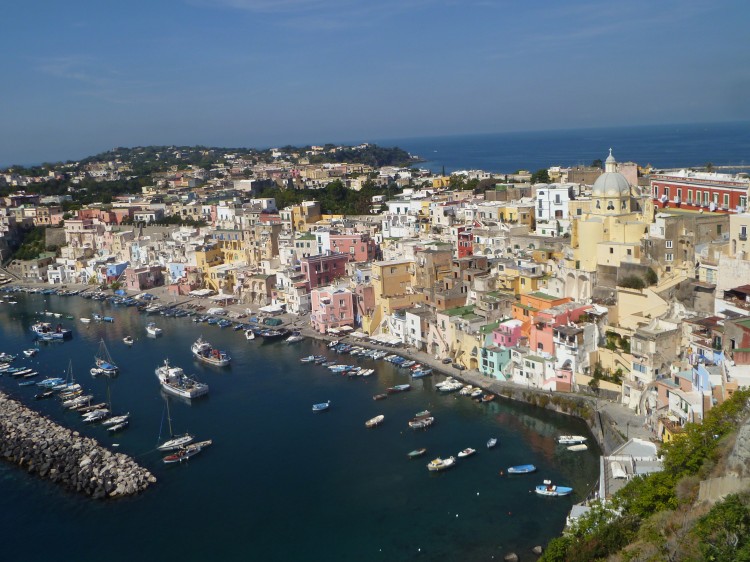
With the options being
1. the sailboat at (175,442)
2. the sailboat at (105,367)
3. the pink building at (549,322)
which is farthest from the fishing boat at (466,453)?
the sailboat at (105,367)

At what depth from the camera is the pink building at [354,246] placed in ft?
108

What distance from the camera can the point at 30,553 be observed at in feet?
47.6

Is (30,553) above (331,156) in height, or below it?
below

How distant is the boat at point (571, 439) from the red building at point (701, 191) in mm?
10447

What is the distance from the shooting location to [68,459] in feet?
57.2

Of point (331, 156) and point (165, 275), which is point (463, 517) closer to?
point (165, 275)

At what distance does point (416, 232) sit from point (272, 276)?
7.23m

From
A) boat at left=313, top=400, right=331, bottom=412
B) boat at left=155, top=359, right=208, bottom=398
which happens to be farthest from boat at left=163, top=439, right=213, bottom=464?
boat at left=155, top=359, right=208, bottom=398

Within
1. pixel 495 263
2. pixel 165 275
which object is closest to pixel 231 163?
pixel 165 275

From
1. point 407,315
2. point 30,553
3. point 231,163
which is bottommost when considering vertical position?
point 30,553

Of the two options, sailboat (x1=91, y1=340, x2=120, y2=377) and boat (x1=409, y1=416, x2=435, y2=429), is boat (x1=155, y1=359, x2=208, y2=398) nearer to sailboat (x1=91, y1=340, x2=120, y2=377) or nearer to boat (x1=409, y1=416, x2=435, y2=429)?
sailboat (x1=91, y1=340, x2=120, y2=377)

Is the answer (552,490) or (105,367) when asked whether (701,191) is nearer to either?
(552,490)

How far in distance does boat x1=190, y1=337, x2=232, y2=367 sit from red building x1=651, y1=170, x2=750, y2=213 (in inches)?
663

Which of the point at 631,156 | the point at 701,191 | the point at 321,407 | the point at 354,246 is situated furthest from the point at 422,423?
the point at 631,156
